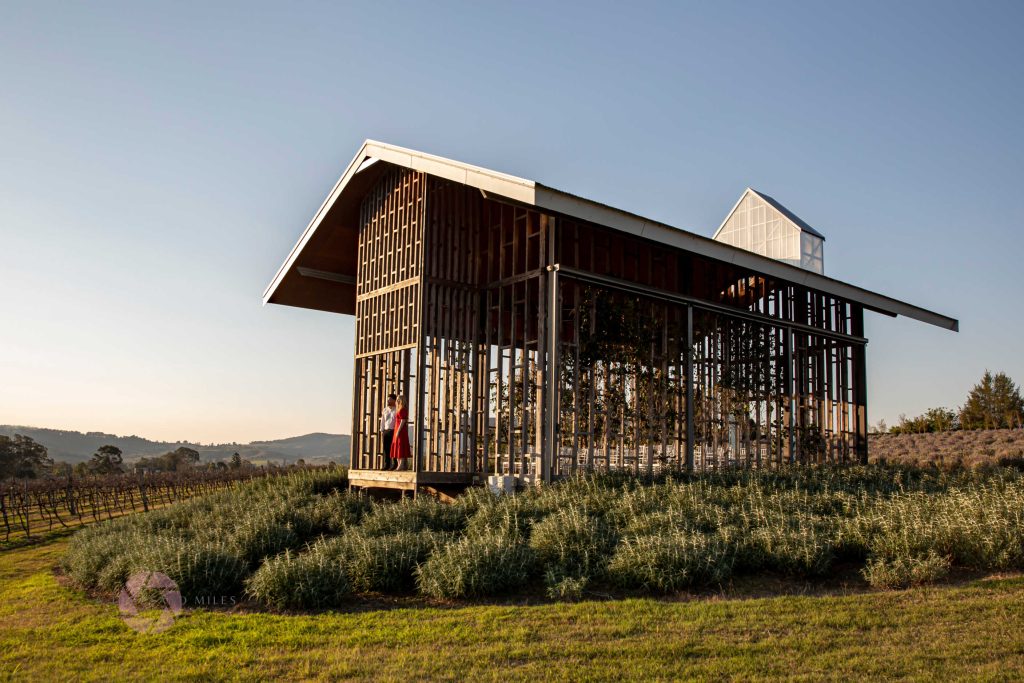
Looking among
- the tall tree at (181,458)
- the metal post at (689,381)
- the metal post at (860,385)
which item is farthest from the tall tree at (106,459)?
the metal post at (860,385)

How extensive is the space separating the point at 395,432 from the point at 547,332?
11.2ft

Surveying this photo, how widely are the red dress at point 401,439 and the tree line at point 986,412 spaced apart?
25.8 meters

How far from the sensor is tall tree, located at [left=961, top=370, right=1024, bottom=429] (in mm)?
32438

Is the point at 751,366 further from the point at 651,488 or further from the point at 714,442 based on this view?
the point at 651,488

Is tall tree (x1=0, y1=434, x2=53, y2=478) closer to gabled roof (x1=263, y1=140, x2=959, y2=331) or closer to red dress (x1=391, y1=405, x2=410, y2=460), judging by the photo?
gabled roof (x1=263, y1=140, x2=959, y2=331)

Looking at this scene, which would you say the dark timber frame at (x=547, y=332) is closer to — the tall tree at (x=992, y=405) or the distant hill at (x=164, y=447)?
the tall tree at (x=992, y=405)

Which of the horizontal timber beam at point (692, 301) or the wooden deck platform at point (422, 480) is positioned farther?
the wooden deck platform at point (422, 480)

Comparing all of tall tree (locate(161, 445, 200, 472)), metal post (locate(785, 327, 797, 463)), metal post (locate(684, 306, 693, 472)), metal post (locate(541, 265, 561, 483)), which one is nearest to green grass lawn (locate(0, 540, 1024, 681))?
metal post (locate(541, 265, 561, 483))

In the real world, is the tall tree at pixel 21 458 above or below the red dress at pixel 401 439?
below

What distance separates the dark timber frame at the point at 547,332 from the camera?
46.7 ft

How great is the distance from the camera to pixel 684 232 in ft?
47.1

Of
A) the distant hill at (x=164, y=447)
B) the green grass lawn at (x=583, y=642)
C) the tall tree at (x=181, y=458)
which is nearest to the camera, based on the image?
the green grass lawn at (x=583, y=642)

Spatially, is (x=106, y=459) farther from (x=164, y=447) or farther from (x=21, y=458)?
(x=164, y=447)

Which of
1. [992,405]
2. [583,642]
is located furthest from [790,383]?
[992,405]
